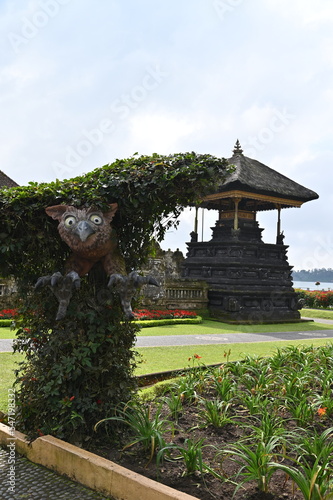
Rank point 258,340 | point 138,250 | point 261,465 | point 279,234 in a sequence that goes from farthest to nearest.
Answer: point 279,234, point 258,340, point 138,250, point 261,465

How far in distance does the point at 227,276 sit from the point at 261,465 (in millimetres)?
17777

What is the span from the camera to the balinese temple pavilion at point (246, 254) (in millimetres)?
20500

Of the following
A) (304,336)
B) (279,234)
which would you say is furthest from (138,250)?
(279,234)

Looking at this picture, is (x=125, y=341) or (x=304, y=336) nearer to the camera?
(x=125, y=341)

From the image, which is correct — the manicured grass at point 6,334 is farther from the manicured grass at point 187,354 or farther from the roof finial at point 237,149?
the roof finial at point 237,149

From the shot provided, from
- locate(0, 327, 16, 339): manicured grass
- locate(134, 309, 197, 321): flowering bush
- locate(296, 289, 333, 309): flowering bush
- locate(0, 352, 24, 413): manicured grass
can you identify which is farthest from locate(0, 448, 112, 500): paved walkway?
locate(296, 289, 333, 309): flowering bush

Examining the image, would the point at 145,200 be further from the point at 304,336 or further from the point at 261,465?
the point at 304,336

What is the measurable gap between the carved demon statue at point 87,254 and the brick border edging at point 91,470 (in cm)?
126

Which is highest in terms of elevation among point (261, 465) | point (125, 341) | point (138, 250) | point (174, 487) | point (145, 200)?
point (145, 200)

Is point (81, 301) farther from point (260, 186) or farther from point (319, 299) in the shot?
point (319, 299)

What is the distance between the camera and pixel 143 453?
4.36 metres

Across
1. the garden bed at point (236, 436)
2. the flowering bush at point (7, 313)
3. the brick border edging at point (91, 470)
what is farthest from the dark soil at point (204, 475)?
the flowering bush at point (7, 313)

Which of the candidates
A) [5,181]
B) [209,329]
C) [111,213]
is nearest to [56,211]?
[111,213]

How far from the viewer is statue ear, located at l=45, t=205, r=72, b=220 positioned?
15.5ft
